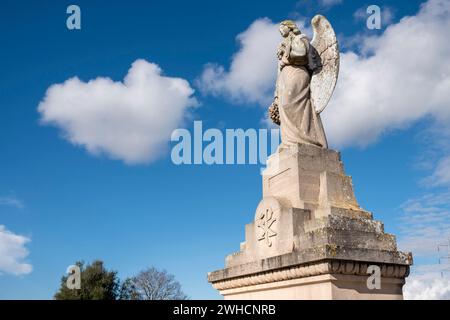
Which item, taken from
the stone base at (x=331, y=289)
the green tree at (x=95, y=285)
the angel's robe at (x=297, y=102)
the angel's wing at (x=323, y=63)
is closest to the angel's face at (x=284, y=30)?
the angel's robe at (x=297, y=102)

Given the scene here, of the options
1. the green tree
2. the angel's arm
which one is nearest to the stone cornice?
the angel's arm

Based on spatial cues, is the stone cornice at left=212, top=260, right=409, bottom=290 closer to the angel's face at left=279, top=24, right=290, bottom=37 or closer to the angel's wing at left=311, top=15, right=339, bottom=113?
the angel's wing at left=311, top=15, right=339, bottom=113

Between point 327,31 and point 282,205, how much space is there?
4530mm

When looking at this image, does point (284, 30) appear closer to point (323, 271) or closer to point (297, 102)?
point (297, 102)

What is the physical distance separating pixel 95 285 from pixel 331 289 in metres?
39.4

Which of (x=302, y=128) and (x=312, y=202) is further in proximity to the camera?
(x=302, y=128)

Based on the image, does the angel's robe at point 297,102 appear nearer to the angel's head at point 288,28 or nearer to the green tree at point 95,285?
the angel's head at point 288,28

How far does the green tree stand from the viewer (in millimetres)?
43250

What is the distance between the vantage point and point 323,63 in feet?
39.8

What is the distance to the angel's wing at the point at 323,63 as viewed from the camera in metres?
11.8

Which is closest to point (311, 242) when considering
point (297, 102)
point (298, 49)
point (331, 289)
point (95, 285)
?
point (331, 289)
